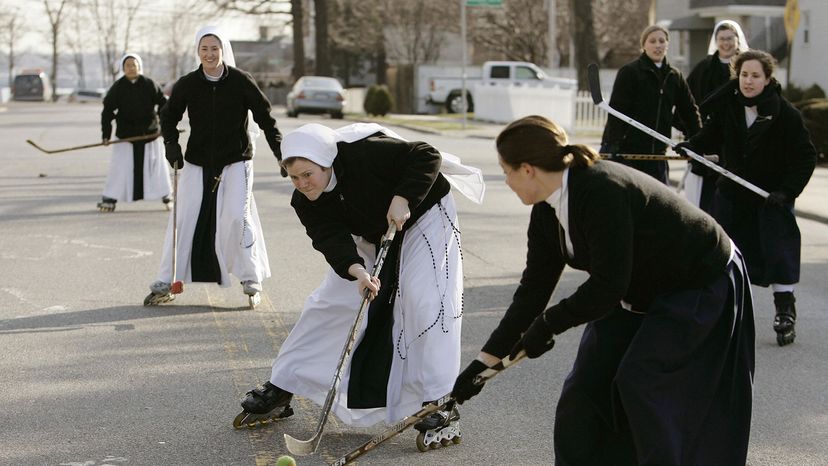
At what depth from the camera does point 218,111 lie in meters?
8.36

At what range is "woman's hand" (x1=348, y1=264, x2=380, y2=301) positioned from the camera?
4.93 metres

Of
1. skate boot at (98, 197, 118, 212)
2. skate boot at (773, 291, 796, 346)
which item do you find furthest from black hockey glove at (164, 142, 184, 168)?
skate boot at (98, 197, 118, 212)

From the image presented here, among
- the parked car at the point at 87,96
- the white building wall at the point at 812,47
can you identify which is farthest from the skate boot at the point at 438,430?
the parked car at the point at 87,96

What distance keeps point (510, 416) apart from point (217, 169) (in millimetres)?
3334

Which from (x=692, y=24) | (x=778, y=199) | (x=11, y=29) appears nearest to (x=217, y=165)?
(x=778, y=199)

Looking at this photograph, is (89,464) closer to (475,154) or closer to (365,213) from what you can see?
(365,213)

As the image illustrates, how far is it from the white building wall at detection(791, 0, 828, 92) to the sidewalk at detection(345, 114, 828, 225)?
7290mm

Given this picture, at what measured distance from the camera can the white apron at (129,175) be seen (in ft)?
47.5

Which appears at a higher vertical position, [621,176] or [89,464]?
[621,176]

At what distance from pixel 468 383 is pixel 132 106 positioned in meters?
10.9

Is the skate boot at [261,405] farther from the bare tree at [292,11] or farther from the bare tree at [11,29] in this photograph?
the bare tree at [11,29]

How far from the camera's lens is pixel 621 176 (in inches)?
148

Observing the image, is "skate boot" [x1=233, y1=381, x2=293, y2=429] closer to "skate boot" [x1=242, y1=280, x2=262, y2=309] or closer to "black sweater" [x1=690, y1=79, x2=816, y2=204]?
"skate boot" [x1=242, y1=280, x2=262, y2=309]

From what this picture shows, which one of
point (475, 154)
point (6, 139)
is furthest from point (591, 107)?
point (6, 139)
